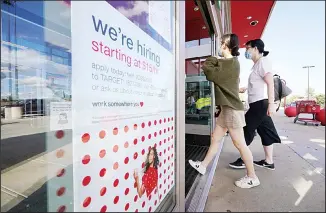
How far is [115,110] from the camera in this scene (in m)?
0.52

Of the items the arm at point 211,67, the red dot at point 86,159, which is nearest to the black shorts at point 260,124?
the arm at point 211,67

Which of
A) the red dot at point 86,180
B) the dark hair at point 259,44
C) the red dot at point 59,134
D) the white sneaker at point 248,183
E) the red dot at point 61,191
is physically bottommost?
the white sneaker at point 248,183

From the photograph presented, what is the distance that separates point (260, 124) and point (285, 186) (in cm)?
55

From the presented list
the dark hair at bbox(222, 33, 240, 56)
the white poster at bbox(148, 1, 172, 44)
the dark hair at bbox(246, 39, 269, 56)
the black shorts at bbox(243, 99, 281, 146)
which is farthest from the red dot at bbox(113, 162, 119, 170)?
the dark hair at bbox(246, 39, 269, 56)

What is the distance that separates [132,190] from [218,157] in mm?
1489

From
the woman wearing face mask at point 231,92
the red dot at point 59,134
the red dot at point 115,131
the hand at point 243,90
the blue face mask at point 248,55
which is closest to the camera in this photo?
the red dot at point 59,134

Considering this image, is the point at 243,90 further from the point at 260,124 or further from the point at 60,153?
the point at 60,153

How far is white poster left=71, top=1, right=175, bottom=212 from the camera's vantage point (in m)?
0.42

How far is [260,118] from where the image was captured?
1.47 meters

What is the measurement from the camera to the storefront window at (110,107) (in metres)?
0.41

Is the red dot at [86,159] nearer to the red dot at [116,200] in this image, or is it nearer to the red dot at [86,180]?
the red dot at [86,180]

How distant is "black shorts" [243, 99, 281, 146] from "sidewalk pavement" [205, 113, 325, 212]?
9.8 inches

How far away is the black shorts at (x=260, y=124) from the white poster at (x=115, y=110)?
989mm

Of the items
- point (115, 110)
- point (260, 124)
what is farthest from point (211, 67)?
point (115, 110)
